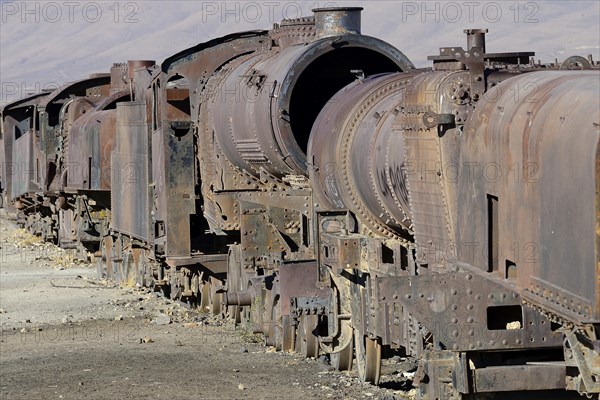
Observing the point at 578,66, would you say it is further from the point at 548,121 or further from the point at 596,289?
the point at 596,289

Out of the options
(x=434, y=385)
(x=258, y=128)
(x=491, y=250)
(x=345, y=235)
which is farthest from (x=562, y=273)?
(x=258, y=128)

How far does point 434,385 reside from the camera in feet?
27.1

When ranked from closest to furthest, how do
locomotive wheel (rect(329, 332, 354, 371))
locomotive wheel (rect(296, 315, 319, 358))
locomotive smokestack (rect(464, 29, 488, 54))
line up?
locomotive smokestack (rect(464, 29, 488, 54)), locomotive wheel (rect(329, 332, 354, 371)), locomotive wheel (rect(296, 315, 319, 358))

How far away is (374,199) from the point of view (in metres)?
10.1

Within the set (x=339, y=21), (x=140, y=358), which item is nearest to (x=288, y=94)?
(x=339, y=21)

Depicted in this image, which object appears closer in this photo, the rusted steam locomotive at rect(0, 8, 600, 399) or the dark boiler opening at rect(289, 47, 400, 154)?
the rusted steam locomotive at rect(0, 8, 600, 399)

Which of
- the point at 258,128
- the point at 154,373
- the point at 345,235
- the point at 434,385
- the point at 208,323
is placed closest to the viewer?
the point at 434,385

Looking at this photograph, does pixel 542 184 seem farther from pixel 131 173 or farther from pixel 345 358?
pixel 131 173

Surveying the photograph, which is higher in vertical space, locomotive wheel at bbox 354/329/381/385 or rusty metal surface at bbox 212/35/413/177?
rusty metal surface at bbox 212/35/413/177

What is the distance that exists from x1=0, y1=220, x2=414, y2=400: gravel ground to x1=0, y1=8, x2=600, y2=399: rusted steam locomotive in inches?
14.0

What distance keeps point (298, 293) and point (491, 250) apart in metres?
4.61

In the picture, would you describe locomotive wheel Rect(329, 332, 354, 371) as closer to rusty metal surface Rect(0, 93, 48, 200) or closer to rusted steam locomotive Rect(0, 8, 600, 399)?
rusted steam locomotive Rect(0, 8, 600, 399)

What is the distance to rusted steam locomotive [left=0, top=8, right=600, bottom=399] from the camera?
6.73 m

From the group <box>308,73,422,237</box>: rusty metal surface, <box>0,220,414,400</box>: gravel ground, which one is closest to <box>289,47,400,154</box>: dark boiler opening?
<box>308,73,422,237</box>: rusty metal surface
